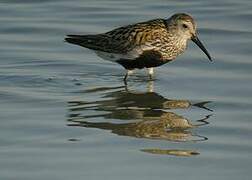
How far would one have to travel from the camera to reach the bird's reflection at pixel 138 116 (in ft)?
36.6

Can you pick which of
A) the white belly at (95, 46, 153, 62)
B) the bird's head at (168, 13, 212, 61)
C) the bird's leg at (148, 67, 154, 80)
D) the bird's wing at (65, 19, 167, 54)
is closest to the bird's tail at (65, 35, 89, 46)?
the bird's wing at (65, 19, 167, 54)

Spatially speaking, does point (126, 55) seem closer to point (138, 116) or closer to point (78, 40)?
point (78, 40)

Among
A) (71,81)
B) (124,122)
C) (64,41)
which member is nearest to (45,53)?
(64,41)

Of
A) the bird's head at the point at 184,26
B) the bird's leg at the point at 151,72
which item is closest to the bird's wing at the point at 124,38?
the bird's head at the point at 184,26

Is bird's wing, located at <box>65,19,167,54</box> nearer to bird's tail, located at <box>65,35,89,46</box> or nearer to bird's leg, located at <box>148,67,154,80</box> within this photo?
bird's tail, located at <box>65,35,89,46</box>

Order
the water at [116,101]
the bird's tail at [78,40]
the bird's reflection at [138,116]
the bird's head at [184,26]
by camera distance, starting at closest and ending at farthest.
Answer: the water at [116,101]
the bird's reflection at [138,116]
the bird's head at [184,26]
the bird's tail at [78,40]

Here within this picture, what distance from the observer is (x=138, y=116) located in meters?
12.1

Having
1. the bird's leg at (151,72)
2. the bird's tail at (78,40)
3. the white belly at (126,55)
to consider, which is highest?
the bird's tail at (78,40)

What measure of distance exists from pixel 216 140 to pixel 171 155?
763mm

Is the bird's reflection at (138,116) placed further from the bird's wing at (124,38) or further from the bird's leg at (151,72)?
the bird's wing at (124,38)

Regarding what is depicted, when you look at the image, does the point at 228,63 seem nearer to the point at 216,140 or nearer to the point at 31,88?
the point at 31,88

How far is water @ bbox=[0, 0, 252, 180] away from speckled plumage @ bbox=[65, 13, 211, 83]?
0.80ft

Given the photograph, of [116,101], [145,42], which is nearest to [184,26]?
[145,42]

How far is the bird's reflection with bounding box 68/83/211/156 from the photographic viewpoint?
36.6ft
